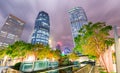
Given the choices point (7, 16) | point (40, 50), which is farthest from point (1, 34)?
point (40, 50)

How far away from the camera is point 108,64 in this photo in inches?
598

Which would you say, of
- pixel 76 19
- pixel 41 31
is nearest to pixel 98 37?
pixel 41 31

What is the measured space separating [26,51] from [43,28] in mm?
112445

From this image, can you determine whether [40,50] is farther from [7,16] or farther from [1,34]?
[7,16]

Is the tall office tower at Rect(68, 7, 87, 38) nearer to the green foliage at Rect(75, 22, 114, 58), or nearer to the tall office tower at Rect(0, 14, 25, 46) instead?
the tall office tower at Rect(0, 14, 25, 46)

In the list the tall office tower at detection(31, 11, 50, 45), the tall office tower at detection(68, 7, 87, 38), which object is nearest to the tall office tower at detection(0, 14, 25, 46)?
the tall office tower at detection(31, 11, 50, 45)

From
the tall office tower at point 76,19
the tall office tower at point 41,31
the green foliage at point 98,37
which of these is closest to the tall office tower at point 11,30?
the tall office tower at point 41,31

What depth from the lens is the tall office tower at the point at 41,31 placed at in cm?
13315

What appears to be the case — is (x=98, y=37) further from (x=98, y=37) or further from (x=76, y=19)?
(x=76, y=19)

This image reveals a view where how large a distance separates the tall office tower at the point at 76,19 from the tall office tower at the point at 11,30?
71976 mm

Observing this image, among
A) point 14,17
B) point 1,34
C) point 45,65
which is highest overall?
point 14,17

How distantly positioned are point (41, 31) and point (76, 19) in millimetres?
57477

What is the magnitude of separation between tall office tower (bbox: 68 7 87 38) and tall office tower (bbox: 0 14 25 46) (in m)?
72.0

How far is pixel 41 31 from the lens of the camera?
13962 cm
